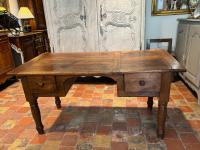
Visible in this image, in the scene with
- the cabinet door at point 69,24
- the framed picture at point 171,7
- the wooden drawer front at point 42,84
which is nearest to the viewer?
the wooden drawer front at point 42,84

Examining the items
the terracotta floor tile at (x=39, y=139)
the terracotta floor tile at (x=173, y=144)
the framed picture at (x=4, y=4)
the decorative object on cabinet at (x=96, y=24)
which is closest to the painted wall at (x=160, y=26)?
the decorative object on cabinet at (x=96, y=24)

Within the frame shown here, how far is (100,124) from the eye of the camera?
6.66 ft

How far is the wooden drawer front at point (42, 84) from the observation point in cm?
158

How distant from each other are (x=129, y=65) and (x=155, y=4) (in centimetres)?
218

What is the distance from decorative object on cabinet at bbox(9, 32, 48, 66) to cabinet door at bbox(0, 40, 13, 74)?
7.8 inches

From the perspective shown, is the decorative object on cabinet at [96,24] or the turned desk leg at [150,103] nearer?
the turned desk leg at [150,103]

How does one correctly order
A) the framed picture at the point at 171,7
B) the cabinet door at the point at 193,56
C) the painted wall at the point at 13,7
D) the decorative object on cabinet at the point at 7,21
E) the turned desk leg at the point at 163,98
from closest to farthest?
the turned desk leg at the point at 163,98 → the cabinet door at the point at 193,56 → the framed picture at the point at 171,7 → the decorative object on cabinet at the point at 7,21 → the painted wall at the point at 13,7

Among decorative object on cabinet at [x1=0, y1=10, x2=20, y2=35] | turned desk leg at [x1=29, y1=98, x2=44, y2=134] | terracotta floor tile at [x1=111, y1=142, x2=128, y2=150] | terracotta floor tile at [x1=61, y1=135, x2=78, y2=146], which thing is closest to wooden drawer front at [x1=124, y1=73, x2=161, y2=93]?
terracotta floor tile at [x1=111, y1=142, x2=128, y2=150]

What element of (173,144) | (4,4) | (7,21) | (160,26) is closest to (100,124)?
(173,144)

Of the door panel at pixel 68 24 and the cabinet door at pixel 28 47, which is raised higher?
the door panel at pixel 68 24

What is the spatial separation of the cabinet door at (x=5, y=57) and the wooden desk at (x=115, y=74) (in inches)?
66.6

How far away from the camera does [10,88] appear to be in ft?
10.8

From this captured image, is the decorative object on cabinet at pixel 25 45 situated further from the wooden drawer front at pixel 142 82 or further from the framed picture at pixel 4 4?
the wooden drawer front at pixel 142 82

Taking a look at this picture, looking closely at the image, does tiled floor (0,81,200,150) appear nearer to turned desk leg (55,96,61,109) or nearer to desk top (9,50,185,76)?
turned desk leg (55,96,61,109)
